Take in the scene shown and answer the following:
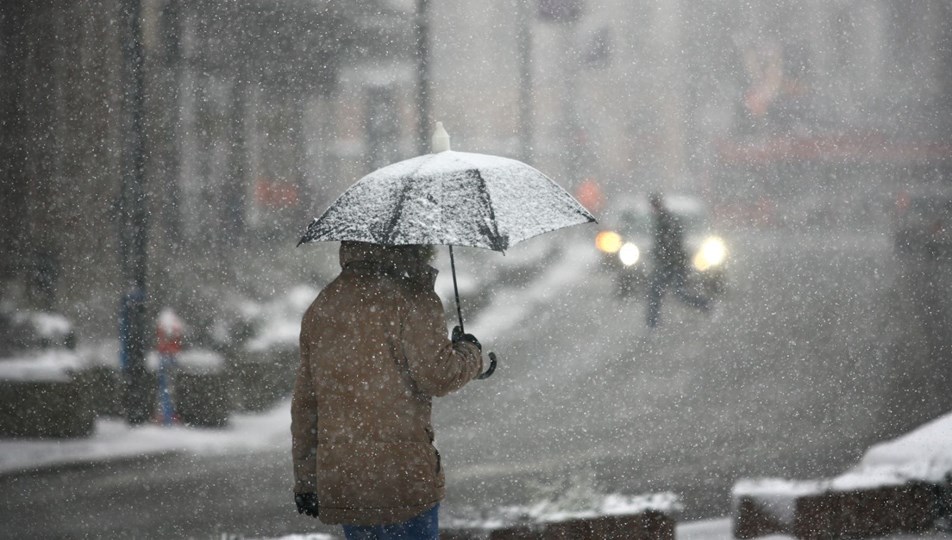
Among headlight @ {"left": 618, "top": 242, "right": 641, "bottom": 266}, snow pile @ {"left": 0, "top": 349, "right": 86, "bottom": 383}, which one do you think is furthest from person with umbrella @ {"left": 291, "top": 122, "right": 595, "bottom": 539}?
headlight @ {"left": 618, "top": 242, "right": 641, "bottom": 266}

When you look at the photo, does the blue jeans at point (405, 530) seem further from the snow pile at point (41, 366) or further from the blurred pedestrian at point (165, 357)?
the snow pile at point (41, 366)

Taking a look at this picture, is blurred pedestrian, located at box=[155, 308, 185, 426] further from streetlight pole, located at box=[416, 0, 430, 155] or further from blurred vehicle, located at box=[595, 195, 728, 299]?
blurred vehicle, located at box=[595, 195, 728, 299]

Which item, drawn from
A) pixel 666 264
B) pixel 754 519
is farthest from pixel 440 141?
pixel 666 264

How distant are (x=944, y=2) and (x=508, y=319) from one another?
60.3ft

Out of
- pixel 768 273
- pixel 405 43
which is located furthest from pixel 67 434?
pixel 768 273

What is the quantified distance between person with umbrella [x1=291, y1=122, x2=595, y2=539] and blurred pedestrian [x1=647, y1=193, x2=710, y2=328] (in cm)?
1319

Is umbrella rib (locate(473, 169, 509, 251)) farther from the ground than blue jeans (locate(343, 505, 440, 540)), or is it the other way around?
umbrella rib (locate(473, 169, 509, 251))

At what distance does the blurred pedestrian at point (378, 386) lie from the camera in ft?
8.25

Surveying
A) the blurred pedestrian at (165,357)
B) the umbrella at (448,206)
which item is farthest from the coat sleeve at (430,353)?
the blurred pedestrian at (165,357)

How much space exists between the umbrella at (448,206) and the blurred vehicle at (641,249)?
1345 cm

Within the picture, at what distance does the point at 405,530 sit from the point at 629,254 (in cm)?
1529

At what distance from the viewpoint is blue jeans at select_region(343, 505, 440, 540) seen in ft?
8.54

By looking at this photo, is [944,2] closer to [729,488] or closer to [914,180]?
[914,180]

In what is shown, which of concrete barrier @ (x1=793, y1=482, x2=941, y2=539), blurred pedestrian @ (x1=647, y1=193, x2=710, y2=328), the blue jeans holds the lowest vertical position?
concrete barrier @ (x1=793, y1=482, x2=941, y2=539)
